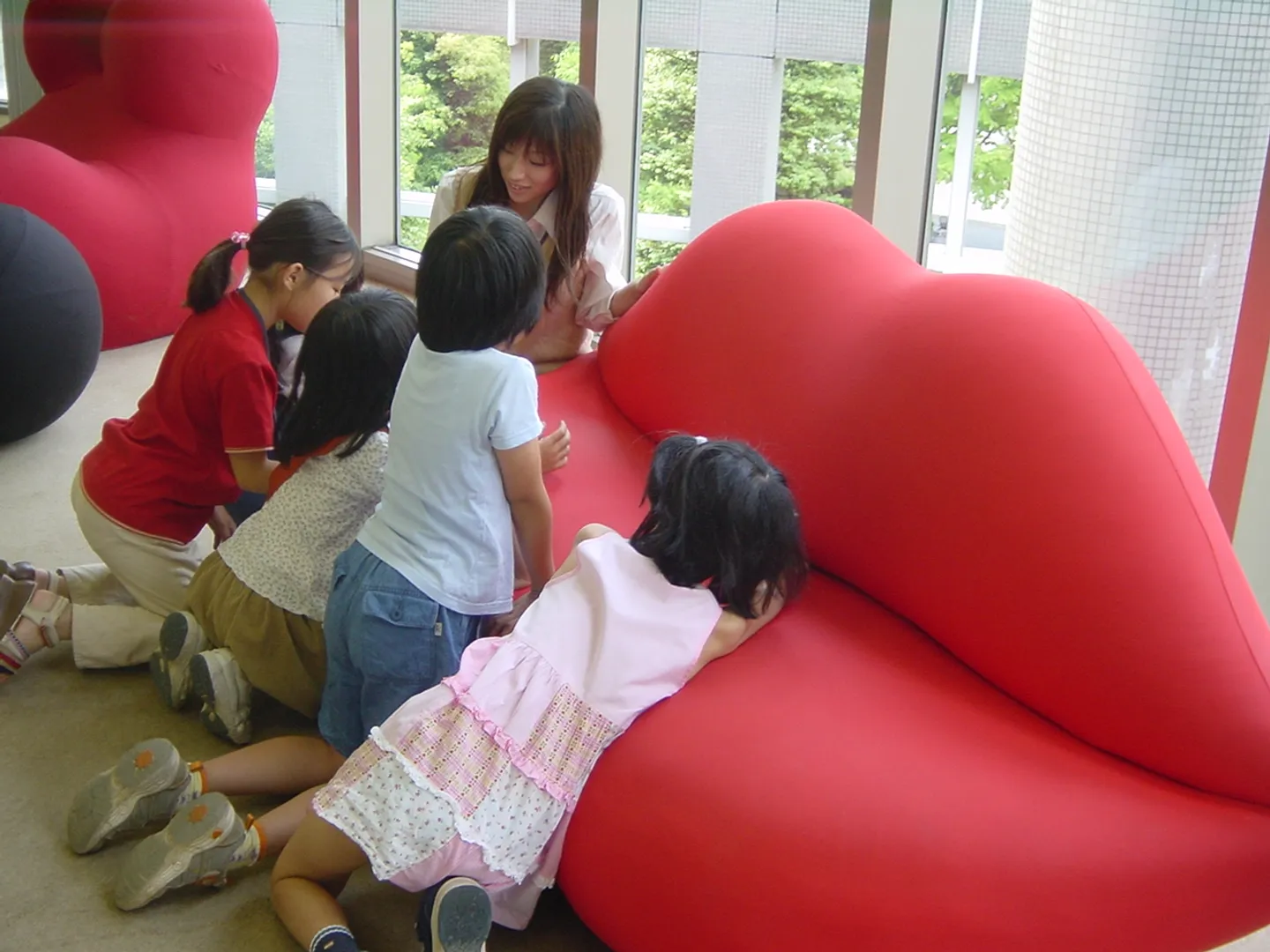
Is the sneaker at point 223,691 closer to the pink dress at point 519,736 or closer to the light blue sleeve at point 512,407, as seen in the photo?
the pink dress at point 519,736

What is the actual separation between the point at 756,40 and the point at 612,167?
26.4 inches

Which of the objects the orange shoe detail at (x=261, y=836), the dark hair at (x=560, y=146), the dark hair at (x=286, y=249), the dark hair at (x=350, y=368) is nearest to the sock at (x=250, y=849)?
the orange shoe detail at (x=261, y=836)

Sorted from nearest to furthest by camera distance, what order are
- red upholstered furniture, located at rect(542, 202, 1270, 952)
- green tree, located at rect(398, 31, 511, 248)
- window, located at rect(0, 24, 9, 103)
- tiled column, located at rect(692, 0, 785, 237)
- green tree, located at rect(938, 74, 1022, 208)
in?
red upholstered furniture, located at rect(542, 202, 1270, 952) < green tree, located at rect(938, 74, 1022, 208) < tiled column, located at rect(692, 0, 785, 237) < green tree, located at rect(398, 31, 511, 248) < window, located at rect(0, 24, 9, 103)

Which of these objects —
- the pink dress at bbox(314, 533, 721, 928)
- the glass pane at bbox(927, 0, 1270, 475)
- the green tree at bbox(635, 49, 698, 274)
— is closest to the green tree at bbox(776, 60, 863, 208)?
the green tree at bbox(635, 49, 698, 274)

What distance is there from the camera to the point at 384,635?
2066 millimetres

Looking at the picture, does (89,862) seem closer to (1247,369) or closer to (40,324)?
(40,324)

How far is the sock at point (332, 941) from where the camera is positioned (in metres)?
1.84

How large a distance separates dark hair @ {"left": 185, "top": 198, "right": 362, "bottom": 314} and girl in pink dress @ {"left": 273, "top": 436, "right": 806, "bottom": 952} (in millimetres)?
968

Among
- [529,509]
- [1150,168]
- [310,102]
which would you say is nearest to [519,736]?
[529,509]

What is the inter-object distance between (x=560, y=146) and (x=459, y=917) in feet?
5.23

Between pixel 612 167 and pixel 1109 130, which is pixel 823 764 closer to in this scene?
pixel 1109 130

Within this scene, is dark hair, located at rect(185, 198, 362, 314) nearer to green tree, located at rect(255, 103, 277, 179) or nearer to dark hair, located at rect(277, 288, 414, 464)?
dark hair, located at rect(277, 288, 414, 464)

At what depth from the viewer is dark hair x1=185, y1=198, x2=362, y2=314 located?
258cm

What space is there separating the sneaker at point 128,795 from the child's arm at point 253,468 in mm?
567
